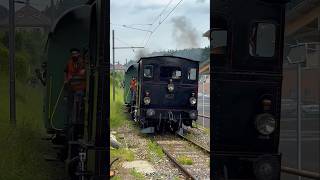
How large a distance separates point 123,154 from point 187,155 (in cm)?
202

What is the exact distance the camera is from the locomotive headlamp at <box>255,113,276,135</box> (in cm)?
485

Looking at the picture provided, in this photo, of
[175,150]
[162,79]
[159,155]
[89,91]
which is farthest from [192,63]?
[89,91]

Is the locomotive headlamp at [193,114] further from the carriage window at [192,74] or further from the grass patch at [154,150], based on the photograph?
the grass patch at [154,150]

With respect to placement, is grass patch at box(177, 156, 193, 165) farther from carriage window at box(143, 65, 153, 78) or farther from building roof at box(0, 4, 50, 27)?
carriage window at box(143, 65, 153, 78)

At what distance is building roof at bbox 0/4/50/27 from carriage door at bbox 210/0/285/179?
575cm

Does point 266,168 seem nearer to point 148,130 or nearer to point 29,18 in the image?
point 29,18

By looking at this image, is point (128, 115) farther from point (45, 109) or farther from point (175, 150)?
point (45, 109)

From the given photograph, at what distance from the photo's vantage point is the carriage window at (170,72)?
20.7 meters

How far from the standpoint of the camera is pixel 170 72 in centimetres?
2112

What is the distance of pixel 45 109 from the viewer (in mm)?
10039

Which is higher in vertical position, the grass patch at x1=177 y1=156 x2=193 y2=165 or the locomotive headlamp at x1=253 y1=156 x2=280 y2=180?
the locomotive headlamp at x1=253 y1=156 x2=280 y2=180

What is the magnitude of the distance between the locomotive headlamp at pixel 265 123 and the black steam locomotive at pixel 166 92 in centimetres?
1495

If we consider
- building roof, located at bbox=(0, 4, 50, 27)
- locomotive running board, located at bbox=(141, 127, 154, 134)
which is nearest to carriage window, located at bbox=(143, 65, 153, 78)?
locomotive running board, located at bbox=(141, 127, 154, 134)

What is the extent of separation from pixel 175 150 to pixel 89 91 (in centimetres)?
1060
